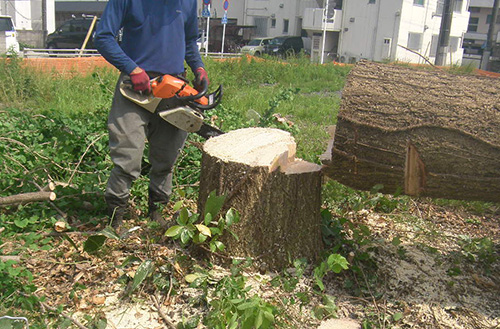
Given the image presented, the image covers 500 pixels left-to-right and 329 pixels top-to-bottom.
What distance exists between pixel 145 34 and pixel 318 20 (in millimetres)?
25727

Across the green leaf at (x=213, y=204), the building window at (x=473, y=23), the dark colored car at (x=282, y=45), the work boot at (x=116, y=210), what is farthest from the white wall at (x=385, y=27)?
the green leaf at (x=213, y=204)

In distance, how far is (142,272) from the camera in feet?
9.04

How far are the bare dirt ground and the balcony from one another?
83.3 feet

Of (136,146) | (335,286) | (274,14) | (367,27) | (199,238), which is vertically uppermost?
(274,14)

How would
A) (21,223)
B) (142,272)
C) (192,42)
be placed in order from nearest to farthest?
(142,272) → (21,223) → (192,42)

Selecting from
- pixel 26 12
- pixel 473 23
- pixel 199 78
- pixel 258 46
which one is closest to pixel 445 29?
pixel 258 46

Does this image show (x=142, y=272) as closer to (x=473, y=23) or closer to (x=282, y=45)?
(x=282, y=45)

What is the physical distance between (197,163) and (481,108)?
229 cm

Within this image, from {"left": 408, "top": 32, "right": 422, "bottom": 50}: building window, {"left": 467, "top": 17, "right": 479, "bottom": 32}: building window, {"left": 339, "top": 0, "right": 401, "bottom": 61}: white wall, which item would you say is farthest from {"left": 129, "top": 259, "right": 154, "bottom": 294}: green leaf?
{"left": 467, "top": 17, "right": 479, "bottom": 32}: building window

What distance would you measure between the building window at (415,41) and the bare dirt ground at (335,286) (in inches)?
1009

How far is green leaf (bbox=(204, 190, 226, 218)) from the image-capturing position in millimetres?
2828

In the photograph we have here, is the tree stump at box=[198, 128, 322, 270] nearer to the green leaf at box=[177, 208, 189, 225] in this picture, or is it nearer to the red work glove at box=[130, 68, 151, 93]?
the green leaf at box=[177, 208, 189, 225]

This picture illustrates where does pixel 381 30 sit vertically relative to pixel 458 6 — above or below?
below

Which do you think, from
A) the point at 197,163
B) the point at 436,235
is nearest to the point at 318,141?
the point at 197,163
